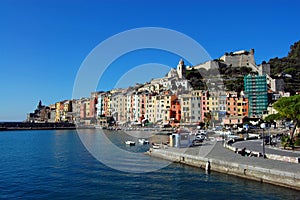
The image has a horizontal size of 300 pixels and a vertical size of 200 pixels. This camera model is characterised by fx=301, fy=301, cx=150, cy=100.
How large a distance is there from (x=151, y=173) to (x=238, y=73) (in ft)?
278

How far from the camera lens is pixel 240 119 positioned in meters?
57.6

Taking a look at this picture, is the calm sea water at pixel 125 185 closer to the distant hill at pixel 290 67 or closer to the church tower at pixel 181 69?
the distant hill at pixel 290 67

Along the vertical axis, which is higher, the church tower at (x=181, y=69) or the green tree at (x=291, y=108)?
the church tower at (x=181, y=69)

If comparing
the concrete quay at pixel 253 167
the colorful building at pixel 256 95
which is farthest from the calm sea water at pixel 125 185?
the colorful building at pixel 256 95

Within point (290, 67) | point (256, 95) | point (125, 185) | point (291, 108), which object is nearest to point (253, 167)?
point (125, 185)

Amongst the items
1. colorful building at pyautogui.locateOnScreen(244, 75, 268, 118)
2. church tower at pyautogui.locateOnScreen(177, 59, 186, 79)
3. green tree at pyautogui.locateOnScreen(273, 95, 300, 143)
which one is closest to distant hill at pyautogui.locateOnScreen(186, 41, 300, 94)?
church tower at pyautogui.locateOnScreen(177, 59, 186, 79)

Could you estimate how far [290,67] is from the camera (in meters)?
100

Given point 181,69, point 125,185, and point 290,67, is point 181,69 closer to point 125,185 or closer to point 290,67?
point 290,67

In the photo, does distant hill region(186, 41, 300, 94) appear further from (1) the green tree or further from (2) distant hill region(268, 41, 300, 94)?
(1) the green tree

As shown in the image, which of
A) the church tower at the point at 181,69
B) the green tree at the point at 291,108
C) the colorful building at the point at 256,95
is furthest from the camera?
the church tower at the point at 181,69

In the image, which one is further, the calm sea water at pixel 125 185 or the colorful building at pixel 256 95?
the colorful building at pixel 256 95

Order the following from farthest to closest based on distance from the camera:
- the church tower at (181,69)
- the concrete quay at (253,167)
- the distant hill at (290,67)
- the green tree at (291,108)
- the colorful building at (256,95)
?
the church tower at (181,69) < the distant hill at (290,67) < the colorful building at (256,95) < the green tree at (291,108) < the concrete quay at (253,167)

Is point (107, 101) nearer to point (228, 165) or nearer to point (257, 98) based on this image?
point (257, 98)

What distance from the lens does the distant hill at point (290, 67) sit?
8504cm
